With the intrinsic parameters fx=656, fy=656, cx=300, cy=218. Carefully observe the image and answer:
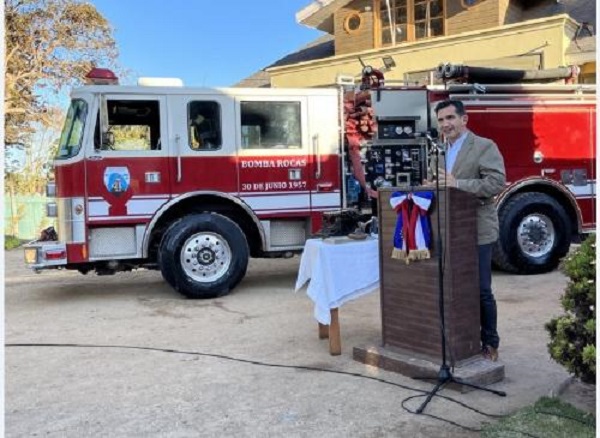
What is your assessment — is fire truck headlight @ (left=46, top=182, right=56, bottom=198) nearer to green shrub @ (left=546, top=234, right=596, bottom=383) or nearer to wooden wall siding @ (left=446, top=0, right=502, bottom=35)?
green shrub @ (left=546, top=234, right=596, bottom=383)

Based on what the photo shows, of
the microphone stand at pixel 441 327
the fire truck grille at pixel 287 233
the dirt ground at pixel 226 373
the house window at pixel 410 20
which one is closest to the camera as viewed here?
the dirt ground at pixel 226 373

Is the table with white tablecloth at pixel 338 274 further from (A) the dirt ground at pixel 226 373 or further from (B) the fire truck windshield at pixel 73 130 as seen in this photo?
(B) the fire truck windshield at pixel 73 130

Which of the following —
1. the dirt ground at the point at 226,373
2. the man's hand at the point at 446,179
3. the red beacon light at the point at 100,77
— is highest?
the red beacon light at the point at 100,77

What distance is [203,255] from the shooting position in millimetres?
7715

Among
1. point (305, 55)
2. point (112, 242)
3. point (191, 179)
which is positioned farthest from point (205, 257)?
point (305, 55)

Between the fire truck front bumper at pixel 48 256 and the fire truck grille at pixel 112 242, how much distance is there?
32 centimetres

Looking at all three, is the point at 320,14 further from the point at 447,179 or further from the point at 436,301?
the point at 436,301

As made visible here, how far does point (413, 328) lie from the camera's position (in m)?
4.77

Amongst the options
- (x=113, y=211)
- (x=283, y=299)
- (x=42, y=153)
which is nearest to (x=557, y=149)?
(x=283, y=299)

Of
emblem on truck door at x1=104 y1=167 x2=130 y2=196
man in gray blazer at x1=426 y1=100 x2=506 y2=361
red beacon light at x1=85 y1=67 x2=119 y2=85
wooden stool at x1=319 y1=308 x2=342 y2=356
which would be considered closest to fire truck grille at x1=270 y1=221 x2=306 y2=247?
emblem on truck door at x1=104 y1=167 x2=130 y2=196

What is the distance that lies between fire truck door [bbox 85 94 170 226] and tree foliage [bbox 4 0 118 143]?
1084 centimetres

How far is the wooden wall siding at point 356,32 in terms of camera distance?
59.6ft

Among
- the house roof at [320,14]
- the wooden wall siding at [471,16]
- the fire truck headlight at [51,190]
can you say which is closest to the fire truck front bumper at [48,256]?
the fire truck headlight at [51,190]

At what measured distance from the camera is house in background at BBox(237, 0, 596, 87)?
14.6 meters
